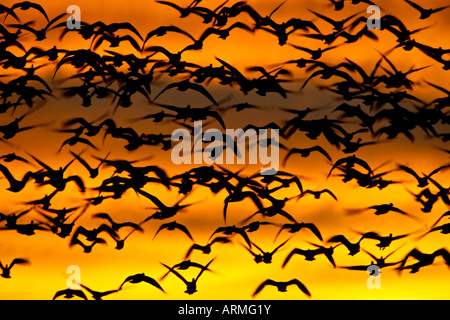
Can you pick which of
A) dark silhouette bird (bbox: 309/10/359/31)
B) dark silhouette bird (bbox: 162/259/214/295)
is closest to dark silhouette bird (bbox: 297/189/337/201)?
dark silhouette bird (bbox: 162/259/214/295)

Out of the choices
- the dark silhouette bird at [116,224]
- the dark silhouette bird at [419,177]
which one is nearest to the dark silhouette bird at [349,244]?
the dark silhouette bird at [419,177]

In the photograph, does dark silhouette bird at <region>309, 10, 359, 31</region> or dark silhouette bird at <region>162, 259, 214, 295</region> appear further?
dark silhouette bird at <region>309, 10, 359, 31</region>

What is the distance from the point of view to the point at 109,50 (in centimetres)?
241

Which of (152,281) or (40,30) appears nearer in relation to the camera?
(152,281)

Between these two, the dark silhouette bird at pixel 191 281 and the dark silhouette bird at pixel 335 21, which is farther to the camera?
the dark silhouette bird at pixel 335 21

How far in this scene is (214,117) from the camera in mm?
2365

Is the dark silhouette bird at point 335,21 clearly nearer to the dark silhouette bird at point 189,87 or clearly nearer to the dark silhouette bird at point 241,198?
the dark silhouette bird at point 189,87

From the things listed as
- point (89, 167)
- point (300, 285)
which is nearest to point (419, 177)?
point (300, 285)

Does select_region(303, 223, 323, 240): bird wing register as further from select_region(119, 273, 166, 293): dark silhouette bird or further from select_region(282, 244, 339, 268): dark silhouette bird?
select_region(119, 273, 166, 293): dark silhouette bird

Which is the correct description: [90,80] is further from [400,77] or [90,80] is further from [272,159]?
[400,77]

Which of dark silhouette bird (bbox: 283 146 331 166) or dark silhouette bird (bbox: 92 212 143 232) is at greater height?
dark silhouette bird (bbox: 283 146 331 166)

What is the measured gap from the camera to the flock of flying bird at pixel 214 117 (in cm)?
233

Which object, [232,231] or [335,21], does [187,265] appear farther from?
[335,21]

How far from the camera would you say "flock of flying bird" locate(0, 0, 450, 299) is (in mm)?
2330
